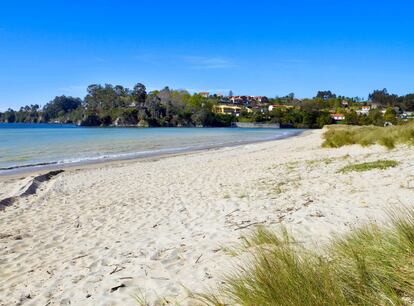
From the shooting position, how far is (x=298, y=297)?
232cm

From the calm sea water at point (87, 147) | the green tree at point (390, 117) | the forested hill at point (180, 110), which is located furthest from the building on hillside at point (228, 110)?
the calm sea water at point (87, 147)

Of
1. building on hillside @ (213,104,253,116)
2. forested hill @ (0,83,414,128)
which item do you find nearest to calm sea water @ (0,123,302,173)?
forested hill @ (0,83,414,128)

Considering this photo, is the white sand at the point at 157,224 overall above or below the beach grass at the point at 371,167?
below

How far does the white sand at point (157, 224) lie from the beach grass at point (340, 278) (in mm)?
847

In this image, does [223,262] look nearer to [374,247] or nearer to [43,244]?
[374,247]

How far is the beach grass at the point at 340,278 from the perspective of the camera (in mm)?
2365

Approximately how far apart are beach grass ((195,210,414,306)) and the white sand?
0.85 metres

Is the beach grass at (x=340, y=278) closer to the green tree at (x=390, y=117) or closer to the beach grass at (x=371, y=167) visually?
the beach grass at (x=371, y=167)

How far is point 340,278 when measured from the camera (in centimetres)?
265

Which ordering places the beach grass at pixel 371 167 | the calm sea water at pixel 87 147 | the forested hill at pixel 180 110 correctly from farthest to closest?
the forested hill at pixel 180 110 → the calm sea water at pixel 87 147 → the beach grass at pixel 371 167

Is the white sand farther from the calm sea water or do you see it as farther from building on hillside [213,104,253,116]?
building on hillside [213,104,253,116]

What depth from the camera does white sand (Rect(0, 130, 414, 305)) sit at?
12.9 feet

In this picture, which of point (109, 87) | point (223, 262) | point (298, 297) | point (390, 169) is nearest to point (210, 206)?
point (223, 262)

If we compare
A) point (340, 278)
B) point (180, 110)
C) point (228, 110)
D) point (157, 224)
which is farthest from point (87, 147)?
point (228, 110)
